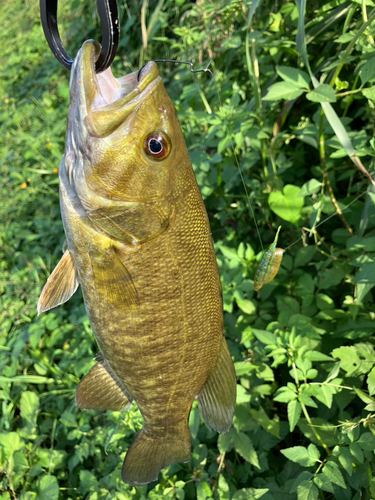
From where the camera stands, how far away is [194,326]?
1.21 m

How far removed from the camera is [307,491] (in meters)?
1.43

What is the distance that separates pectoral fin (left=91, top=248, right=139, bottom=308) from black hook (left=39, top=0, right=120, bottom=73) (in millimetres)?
510

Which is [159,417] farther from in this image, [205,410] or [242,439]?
[242,439]

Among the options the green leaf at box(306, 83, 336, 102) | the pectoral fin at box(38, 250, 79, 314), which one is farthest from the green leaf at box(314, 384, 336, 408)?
the green leaf at box(306, 83, 336, 102)

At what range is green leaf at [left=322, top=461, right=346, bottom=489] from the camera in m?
1.42

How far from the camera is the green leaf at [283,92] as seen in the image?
1.73m

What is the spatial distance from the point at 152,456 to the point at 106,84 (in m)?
1.28

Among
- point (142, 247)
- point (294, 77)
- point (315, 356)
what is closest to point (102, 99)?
point (142, 247)

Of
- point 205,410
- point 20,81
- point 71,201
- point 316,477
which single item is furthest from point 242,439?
point 20,81

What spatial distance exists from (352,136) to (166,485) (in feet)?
6.57

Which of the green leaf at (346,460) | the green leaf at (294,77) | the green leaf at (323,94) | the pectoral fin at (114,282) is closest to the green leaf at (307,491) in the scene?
the green leaf at (346,460)

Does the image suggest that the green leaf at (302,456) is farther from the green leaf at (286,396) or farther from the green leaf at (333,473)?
the green leaf at (286,396)

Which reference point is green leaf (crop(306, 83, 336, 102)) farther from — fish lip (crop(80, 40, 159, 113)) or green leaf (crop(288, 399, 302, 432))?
green leaf (crop(288, 399, 302, 432))

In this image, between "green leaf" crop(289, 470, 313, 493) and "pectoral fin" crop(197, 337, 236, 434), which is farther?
"green leaf" crop(289, 470, 313, 493)
